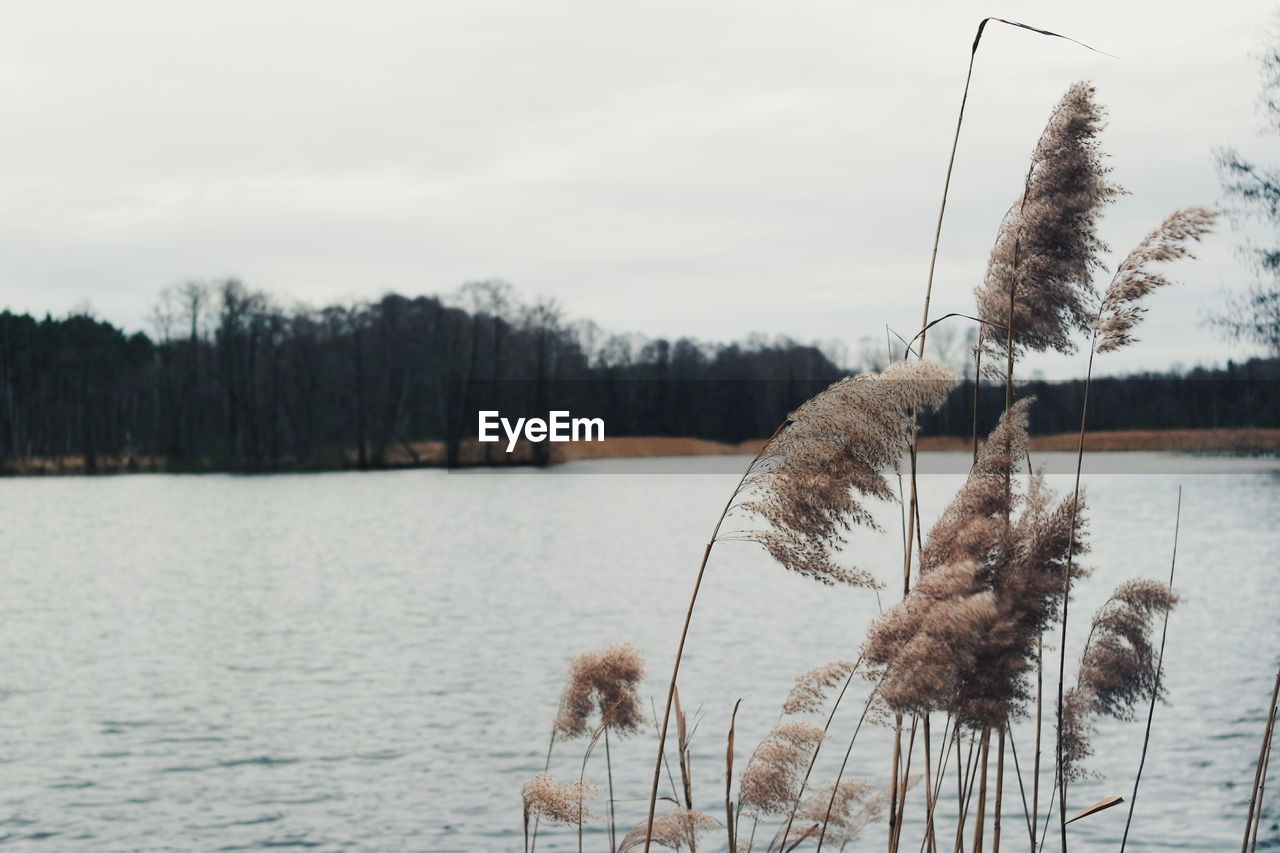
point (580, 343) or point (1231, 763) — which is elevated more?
point (580, 343)

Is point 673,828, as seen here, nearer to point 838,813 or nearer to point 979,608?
point 838,813

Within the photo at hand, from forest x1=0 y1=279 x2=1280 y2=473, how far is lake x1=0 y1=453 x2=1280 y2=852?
1097 inches

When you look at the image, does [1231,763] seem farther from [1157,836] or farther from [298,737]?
[298,737]

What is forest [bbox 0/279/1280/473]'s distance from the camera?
6656cm

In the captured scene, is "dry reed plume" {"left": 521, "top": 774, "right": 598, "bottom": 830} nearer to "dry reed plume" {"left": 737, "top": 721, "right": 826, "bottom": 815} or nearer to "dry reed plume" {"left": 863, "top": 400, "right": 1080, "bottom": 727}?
"dry reed plume" {"left": 737, "top": 721, "right": 826, "bottom": 815}

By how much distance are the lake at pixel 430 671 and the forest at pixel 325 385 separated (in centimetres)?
2785

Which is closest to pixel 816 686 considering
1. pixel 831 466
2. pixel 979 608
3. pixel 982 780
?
pixel 982 780

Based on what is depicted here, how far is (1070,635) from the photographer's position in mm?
17781

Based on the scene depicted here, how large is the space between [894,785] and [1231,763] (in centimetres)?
930

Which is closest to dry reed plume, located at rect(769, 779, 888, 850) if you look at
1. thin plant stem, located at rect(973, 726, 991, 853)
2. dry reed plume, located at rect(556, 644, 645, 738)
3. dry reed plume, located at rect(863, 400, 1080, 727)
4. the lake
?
thin plant stem, located at rect(973, 726, 991, 853)

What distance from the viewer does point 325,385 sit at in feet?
222

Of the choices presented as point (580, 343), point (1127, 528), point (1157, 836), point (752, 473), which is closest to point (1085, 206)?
point (752, 473)

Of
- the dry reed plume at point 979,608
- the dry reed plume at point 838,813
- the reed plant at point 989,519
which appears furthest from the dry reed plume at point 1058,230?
the dry reed plume at point 838,813

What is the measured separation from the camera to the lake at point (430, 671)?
10359mm
